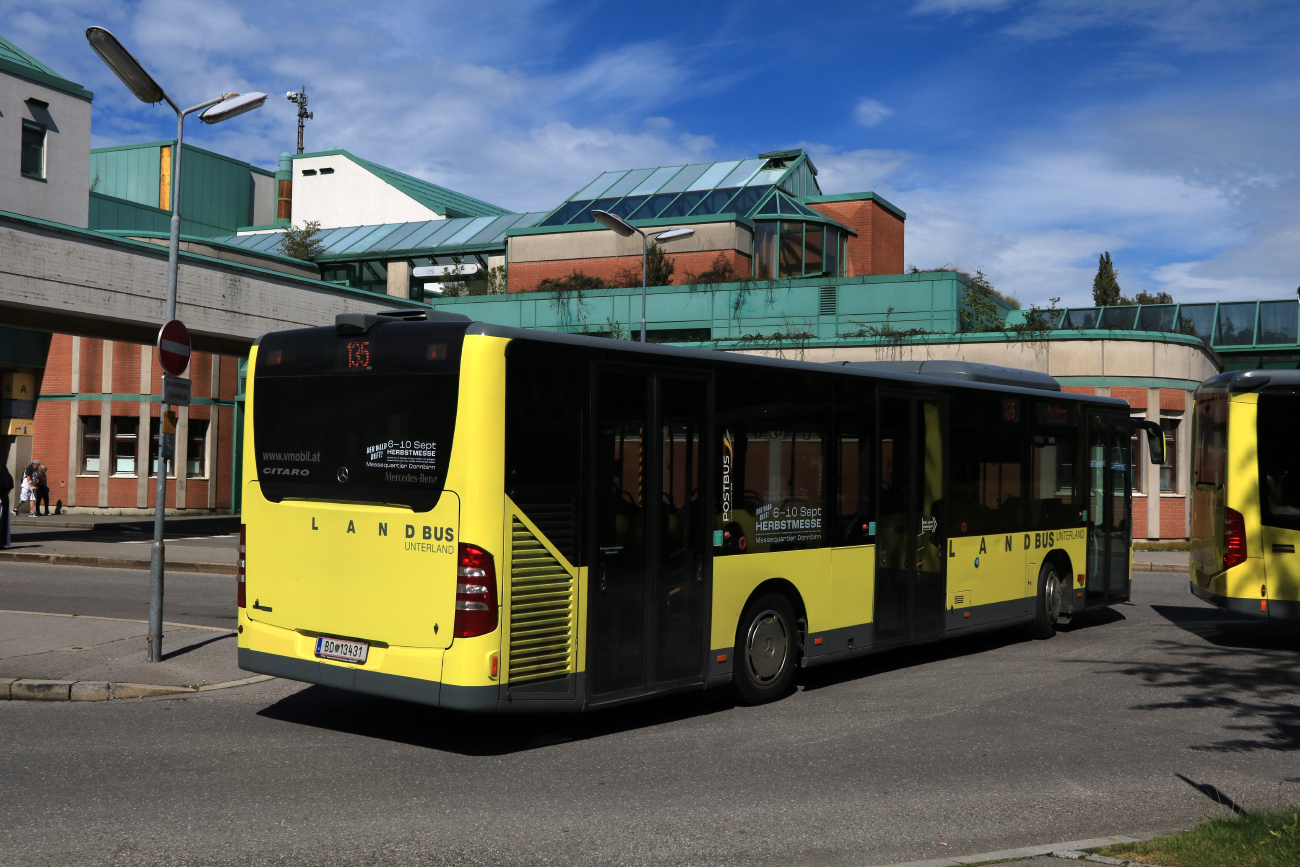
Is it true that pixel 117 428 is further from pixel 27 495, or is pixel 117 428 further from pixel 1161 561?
pixel 1161 561

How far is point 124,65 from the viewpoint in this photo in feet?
38.2

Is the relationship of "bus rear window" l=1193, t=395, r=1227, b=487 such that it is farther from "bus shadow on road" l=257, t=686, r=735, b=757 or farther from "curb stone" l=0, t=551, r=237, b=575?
"curb stone" l=0, t=551, r=237, b=575

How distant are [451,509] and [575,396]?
3.79 feet

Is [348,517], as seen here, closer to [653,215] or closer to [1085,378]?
[1085,378]

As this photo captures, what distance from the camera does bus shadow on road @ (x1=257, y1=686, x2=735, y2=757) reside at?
26.4ft

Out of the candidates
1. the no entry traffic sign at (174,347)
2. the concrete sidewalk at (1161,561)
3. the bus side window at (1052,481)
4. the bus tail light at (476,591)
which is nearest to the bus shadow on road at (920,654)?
the bus side window at (1052,481)

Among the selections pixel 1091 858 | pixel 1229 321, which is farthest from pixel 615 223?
pixel 1229 321

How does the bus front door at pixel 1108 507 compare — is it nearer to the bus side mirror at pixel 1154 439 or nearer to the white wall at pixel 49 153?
the bus side mirror at pixel 1154 439

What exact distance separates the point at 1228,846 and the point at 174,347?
9.52 meters

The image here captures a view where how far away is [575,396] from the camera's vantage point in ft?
25.3

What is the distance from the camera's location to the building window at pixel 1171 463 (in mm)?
28688

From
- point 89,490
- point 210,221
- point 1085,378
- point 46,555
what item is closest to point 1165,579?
point 1085,378

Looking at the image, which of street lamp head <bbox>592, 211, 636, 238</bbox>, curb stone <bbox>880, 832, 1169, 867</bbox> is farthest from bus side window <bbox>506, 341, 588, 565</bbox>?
street lamp head <bbox>592, 211, 636, 238</bbox>

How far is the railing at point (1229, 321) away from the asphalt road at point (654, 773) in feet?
92.0
